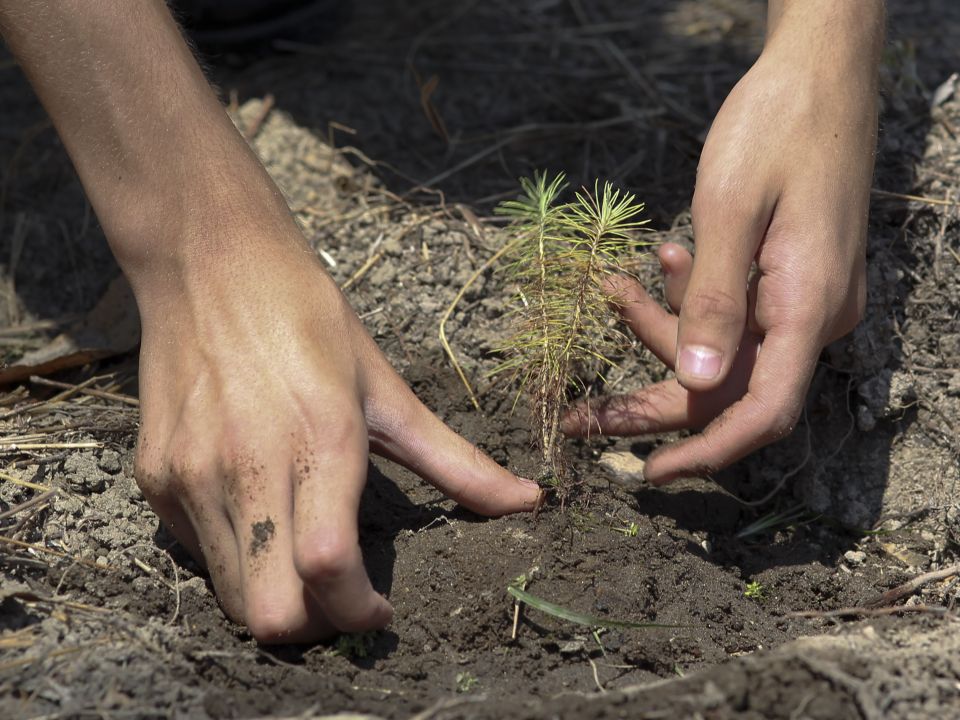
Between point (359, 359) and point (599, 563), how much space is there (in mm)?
709

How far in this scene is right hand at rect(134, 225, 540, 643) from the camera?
1864mm

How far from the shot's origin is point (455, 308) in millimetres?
2811

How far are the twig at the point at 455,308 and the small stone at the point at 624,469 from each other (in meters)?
0.38

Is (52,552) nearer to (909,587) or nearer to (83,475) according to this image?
(83,475)

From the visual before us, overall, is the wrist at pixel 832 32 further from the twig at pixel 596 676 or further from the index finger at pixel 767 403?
the twig at pixel 596 676

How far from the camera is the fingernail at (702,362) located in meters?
2.12

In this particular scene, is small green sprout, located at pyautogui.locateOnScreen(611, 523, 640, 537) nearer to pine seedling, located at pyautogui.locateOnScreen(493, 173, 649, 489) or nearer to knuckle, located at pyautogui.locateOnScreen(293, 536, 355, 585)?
pine seedling, located at pyautogui.locateOnScreen(493, 173, 649, 489)

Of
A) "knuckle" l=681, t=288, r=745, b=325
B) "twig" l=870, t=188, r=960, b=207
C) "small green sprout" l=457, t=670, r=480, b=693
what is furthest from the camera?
"twig" l=870, t=188, r=960, b=207

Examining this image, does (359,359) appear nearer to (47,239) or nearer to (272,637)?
(272,637)

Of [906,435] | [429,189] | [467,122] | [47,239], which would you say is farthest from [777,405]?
[47,239]

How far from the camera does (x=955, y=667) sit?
182cm

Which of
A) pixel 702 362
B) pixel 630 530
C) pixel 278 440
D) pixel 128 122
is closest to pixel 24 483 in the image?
pixel 278 440

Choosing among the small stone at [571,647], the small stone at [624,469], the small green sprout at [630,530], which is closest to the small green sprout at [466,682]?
the small stone at [571,647]

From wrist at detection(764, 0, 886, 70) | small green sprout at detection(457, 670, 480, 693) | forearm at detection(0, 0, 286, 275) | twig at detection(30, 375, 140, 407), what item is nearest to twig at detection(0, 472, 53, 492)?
twig at detection(30, 375, 140, 407)
